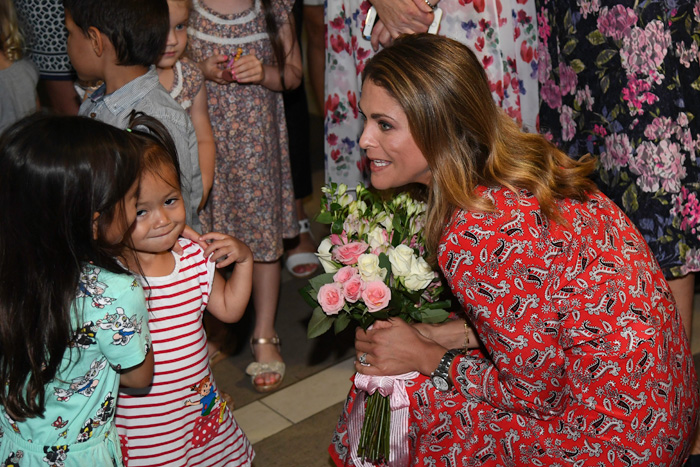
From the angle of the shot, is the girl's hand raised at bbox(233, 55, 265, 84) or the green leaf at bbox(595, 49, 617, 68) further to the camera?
the girl's hand raised at bbox(233, 55, 265, 84)

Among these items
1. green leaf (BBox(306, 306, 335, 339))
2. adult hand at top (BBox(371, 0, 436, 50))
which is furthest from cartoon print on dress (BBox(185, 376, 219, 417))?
adult hand at top (BBox(371, 0, 436, 50))

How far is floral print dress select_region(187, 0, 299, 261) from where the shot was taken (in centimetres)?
339

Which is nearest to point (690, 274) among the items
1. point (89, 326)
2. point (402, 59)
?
point (402, 59)

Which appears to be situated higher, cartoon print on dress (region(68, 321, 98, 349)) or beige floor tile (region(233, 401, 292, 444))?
cartoon print on dress (region(68, 321, 98, 349))

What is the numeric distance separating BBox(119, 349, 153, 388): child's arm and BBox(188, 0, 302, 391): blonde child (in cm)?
133

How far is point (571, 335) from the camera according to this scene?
2.17 meters

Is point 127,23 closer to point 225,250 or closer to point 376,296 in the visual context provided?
point 225,250

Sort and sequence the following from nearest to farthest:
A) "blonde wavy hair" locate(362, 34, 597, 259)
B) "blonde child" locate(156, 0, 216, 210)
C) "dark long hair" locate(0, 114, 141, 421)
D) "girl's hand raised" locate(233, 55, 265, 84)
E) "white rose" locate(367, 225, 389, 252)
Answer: "dark long hair" locate(0, 114, 141, 421) → "blonde wavy hair" locate(362, 34, 597, 259) → "white rose" locate(367, 225, 389, 252) → "blonde child" locate(156, 0, 216, 210) → "girl's hand raised" locate(233, 55, 265, 84)

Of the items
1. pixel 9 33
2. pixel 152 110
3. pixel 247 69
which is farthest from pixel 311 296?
pixel 9 33

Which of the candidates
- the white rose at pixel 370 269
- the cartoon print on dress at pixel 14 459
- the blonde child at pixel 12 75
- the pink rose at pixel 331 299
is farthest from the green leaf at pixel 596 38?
the blonde child at pixel 12 75

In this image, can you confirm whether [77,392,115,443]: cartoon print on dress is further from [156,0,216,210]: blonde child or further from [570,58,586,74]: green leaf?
[570,58,586,74]: green leaf

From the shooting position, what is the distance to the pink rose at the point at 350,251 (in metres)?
2.37

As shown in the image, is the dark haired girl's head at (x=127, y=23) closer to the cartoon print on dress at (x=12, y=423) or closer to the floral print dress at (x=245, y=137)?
the floral print dress at (x=245, y=137)

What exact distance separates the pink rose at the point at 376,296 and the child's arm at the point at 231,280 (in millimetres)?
389
